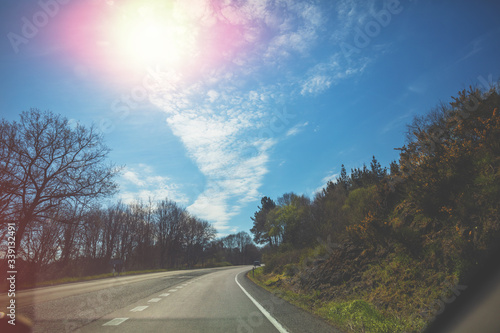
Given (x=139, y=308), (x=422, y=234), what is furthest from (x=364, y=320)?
(x=139, y=308)

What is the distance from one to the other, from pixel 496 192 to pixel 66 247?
4899cm

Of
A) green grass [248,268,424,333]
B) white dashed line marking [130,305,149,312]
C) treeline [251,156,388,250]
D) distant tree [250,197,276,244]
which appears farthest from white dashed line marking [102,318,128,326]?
distant tree [250,197,276,244]

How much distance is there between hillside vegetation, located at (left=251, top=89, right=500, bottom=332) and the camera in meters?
5.60

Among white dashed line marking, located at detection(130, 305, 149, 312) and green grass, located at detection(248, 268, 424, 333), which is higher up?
white dashed line marking, located at detection(130, 305, 149, 312)

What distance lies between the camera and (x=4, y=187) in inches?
747

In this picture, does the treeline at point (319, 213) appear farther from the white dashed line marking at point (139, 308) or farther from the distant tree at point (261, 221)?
the white dashed line marking at point (139, 308)

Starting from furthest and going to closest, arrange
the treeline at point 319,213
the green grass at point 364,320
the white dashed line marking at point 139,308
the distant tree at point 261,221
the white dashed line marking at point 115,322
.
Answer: the distant tree at point 261,221 < the treeline at point 319,213 < the white dashed line marking at point 139,308 < the white dashed line marking at point 115,322 < the green grass at point 364,320

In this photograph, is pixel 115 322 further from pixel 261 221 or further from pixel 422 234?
pixel 261 221

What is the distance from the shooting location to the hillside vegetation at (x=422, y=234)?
5602mm

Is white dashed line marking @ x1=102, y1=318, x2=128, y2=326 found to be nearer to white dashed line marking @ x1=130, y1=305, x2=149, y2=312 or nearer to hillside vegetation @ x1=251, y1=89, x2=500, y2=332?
white dashed line marking @ x1=130, y1=305, x2=149, y2=312

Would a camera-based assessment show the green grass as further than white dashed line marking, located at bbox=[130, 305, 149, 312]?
No

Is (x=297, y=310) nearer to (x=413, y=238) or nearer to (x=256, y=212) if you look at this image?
(x=413, y=238)

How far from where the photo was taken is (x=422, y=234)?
7.75 m

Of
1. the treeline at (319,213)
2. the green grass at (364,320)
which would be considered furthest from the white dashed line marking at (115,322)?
the treeline at (319,213)
